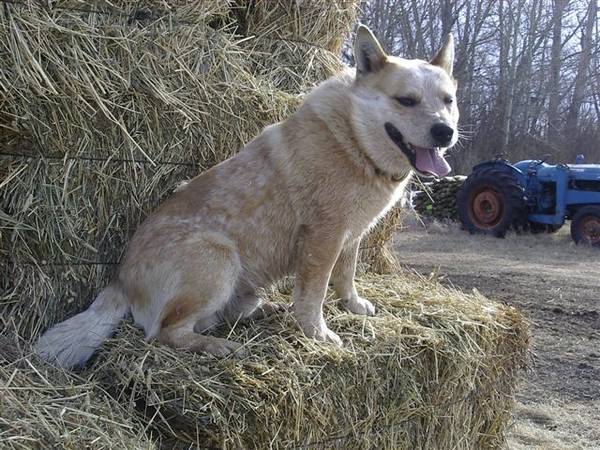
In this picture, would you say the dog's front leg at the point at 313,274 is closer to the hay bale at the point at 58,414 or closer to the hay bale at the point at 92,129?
the hay bale at the point at 92,129

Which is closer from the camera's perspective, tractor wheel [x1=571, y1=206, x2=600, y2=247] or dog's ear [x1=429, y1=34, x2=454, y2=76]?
dog's ear [x1=429, y1=34, x2=454, y2=76]

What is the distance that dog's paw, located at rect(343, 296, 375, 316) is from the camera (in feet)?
12.2

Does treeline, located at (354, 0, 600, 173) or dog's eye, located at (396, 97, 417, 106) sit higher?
treeline, located at (354, 0, 600, 173)

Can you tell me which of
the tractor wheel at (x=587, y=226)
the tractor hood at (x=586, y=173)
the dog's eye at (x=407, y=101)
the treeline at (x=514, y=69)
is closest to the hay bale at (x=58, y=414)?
the dog's eye at (x=407, y=101)

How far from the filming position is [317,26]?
14.6 feet

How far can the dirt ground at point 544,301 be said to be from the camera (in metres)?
4.55

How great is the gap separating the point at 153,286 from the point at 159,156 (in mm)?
754

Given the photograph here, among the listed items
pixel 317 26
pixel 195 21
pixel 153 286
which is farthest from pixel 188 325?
pixel 317 26

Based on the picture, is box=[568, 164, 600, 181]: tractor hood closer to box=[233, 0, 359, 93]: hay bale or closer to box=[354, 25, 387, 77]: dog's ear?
box=[233, 0, 359, 93]: hay bale

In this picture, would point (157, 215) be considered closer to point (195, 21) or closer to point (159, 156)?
point (159, 156)

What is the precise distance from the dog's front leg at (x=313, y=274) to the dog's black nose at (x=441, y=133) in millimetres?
651

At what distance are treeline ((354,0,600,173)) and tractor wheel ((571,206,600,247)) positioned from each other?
10122 mm

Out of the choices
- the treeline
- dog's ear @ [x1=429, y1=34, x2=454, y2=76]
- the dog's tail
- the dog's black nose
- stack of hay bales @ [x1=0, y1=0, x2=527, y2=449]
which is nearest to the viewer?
stack of hay bales @ [x1=0, y1=0, x2=527, y2=449]

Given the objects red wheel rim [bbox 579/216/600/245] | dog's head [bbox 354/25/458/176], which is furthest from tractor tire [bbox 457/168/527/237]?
dog's head [bbox 354/25/458/176]
